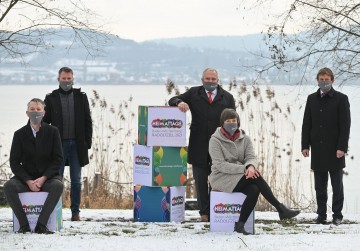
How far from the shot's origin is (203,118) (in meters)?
9.64

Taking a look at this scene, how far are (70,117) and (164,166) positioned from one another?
3.75 ft

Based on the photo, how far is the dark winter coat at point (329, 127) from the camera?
9.62 meters

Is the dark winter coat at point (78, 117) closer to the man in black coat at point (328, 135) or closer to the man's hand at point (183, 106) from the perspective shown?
the man's hand at point (183, 106)

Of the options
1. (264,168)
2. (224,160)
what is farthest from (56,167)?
(264,168)

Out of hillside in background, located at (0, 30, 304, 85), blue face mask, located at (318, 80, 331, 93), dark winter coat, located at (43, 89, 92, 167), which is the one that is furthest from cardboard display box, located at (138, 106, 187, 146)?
hillside in background, located at (0, 30, 304, 85)

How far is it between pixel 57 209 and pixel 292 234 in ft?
7.57

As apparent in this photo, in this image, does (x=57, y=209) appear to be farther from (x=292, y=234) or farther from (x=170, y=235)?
(x=292, y=234)

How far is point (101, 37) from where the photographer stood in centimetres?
1162

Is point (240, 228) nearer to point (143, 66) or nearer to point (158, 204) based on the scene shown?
point (158, 204)

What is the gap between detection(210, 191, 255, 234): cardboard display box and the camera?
8.73m

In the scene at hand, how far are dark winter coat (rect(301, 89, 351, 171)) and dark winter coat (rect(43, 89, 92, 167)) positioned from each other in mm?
2439

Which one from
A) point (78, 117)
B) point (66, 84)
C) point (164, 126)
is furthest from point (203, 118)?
point (66, 84)

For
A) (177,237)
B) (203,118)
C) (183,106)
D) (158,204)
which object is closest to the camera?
(177,237)

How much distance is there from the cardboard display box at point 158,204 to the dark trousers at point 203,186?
22cm
